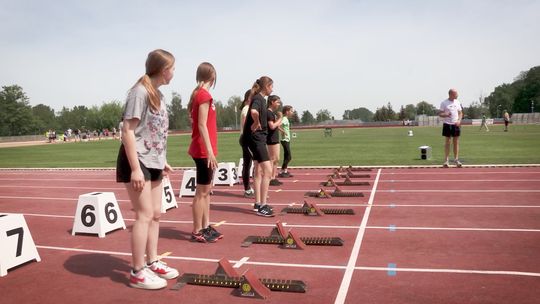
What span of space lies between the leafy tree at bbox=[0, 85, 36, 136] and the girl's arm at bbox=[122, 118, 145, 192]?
122 m

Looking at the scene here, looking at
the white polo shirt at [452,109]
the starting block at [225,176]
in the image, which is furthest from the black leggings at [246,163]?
the white polo shirt at [452,109]

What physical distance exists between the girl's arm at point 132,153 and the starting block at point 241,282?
1.04 meters

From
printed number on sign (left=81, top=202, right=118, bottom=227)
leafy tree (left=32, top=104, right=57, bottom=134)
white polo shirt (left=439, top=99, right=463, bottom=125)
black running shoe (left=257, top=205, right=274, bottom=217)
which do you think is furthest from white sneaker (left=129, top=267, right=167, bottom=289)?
leafy tree (left=32, top=104, right=57, bottom=134)

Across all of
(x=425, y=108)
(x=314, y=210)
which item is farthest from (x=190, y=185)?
(x=425, y=108)

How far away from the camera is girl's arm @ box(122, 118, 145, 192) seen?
11.4ft

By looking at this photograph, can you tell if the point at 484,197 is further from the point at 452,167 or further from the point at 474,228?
the point at 452,167

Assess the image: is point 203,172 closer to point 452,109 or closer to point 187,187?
point 187,187

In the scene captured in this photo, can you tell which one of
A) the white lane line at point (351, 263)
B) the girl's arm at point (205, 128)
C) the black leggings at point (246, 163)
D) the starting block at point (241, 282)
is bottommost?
the white lane line at point (351, 263)

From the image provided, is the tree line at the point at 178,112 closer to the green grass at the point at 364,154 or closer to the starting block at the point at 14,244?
the green grass at the point at 364,154

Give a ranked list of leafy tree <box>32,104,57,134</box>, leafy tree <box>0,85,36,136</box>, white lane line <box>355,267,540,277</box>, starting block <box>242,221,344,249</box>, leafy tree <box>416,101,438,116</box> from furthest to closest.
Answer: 1. leafy tree <box>416,101,438,116</box>
2. leafy tree <box>32,104,57,134</box>
3. leafy tree <box>0,85,36,136</box>
4. starting block <box>242,221,344,249</box>
5. white lane line <box>355,267,540,277</box>

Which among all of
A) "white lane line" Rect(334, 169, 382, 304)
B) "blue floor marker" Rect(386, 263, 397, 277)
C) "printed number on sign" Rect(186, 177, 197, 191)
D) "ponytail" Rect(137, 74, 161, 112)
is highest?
"ponytail" Rect(137, 74, 161, 112)

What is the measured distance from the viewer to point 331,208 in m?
7.15

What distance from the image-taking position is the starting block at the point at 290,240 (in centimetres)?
492

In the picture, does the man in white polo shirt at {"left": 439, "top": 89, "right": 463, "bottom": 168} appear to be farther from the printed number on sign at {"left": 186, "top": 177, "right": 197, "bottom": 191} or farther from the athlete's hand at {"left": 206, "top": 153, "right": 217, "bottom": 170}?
the athlete's hand at {"left": 206, "top": 153, "right": 217, "bottom": 170}
